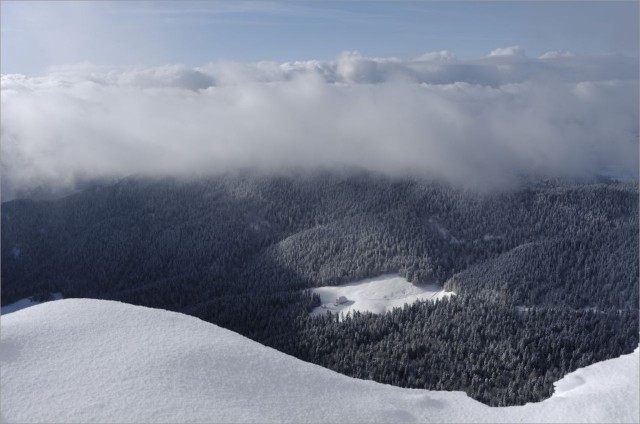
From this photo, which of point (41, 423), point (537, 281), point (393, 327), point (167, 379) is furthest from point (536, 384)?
point (41, 423)

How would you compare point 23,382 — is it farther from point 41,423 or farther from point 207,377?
point 207,377

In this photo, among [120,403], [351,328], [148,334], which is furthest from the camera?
[351,328]

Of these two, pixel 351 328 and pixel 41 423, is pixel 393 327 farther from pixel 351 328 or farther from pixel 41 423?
pixel 41 423

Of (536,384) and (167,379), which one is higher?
(167,379)

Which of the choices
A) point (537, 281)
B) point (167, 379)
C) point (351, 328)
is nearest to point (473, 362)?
point (351, 328)

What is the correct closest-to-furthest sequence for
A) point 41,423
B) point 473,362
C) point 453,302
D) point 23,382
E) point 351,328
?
1. point 41,423
2. point 23,382
3. point 473,362
4. point 351,328
5. point 453,302

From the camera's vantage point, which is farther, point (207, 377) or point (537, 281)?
point (537, 281)
